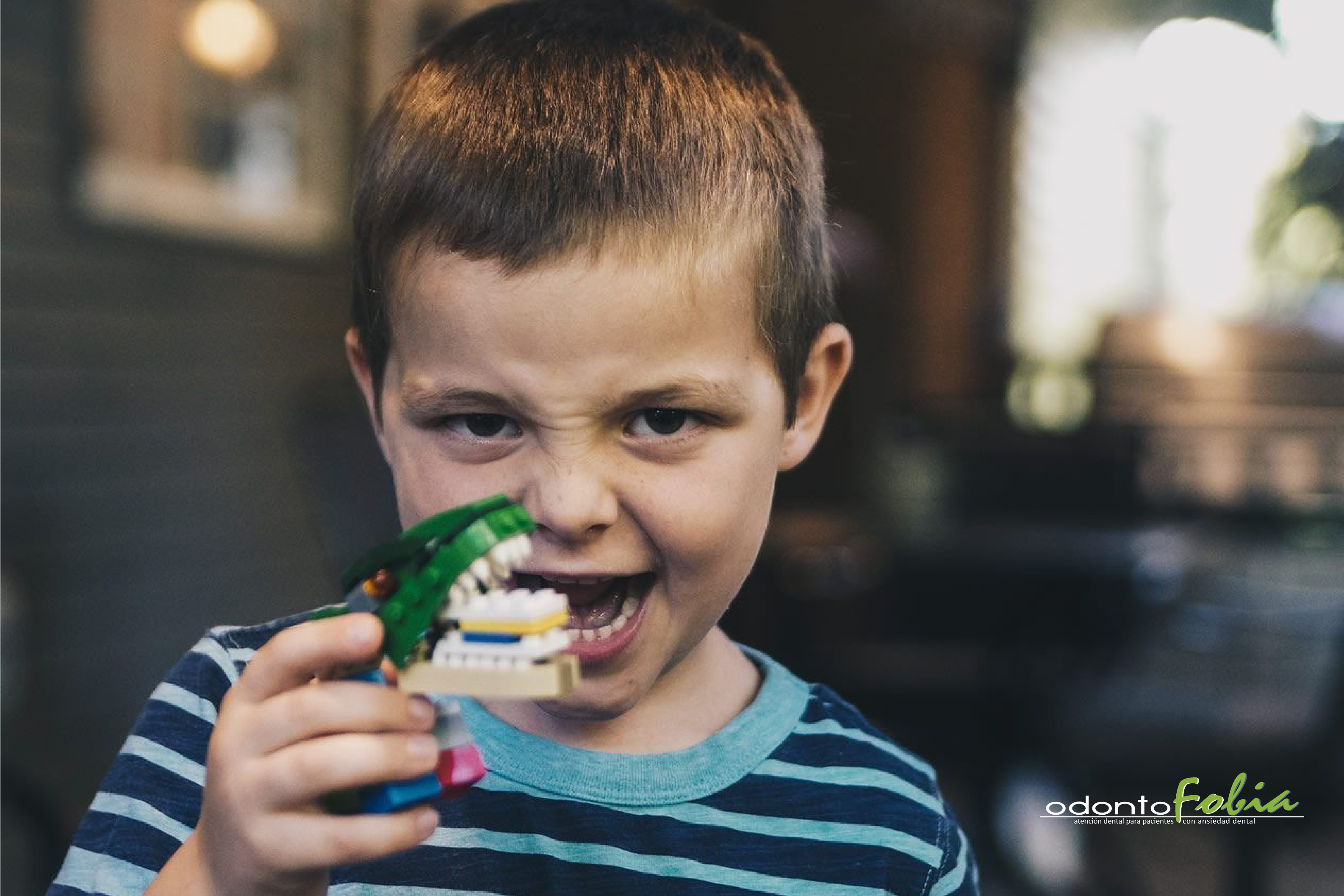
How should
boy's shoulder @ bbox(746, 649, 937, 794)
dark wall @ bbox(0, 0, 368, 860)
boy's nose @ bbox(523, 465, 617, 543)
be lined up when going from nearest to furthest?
boy's nose @ bbox(523, 465, 617, 543) → boy's shoulder @ bbox(746, 649, 937, 794) → dark wall @ bbox(0, 0, 368, 860)

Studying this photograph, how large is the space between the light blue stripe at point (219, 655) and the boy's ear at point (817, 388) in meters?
0.44

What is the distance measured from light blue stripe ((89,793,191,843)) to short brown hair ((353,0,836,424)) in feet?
1.08

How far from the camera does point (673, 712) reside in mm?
993

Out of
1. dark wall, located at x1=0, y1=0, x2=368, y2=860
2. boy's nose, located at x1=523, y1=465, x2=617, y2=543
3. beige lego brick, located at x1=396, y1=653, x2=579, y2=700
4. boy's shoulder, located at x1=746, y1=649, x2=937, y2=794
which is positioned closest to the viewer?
beige lego brick, located at x1=396, y1=653, x2=579, y2=700

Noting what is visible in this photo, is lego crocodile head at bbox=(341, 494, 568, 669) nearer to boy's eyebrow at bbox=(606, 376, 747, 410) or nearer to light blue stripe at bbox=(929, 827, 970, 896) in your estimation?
boy's eyebrow at bbox=(606, 376, 747, 410)

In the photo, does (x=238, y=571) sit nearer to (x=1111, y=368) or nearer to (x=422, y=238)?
(x=422, y=238)

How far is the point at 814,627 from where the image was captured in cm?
346

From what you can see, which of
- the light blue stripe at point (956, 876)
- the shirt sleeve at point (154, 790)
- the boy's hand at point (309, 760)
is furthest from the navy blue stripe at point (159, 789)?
the light blue stripe at point (956, 876)

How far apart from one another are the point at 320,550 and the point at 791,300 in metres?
2.81

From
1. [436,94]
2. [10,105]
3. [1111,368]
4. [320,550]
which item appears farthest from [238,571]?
[1111,368]

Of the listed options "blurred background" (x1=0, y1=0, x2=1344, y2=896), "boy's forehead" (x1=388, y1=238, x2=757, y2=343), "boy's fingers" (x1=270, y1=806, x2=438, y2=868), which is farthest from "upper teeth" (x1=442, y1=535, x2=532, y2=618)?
"blurred background" (x1=0, y1=0, x2=1344, y2=896)

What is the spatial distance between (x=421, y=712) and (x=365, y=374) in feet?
1.33

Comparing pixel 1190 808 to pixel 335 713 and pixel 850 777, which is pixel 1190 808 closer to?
pixel 850 777

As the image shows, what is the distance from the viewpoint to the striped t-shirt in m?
0.86
